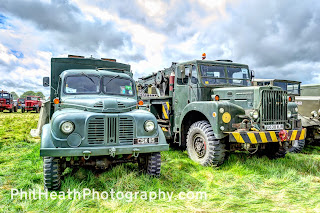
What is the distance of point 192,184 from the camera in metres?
4.19

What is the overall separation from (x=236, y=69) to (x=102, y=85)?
390cm

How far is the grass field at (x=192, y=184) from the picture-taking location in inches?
126

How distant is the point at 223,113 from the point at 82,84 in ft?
9.80

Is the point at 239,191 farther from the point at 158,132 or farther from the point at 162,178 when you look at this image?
the point at 158,132

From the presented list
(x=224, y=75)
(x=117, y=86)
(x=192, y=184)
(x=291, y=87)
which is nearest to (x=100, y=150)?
(x=192, y=184)

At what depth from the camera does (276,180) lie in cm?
437

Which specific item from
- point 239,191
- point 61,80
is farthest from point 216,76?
point 61,80

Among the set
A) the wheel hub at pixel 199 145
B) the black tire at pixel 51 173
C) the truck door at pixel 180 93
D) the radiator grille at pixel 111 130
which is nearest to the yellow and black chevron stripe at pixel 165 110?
the truck door at pixel 180 93

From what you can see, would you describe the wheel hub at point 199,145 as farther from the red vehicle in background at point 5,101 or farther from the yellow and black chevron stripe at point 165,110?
the red vehicle in background at point 5,101

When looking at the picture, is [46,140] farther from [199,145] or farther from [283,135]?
[283,135]

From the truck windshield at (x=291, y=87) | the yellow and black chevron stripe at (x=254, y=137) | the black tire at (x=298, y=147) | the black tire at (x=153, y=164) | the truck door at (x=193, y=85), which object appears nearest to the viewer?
the black tire at (x=153, y=164)

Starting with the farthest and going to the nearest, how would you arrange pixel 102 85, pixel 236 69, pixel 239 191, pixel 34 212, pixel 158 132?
pixel 236 69 < pixel 102 85 < pixel 158 132 < pixel 239 191 < pixel 34 212

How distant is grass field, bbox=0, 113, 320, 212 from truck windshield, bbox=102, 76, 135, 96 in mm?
1544

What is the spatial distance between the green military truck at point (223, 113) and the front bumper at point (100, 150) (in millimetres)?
1339
